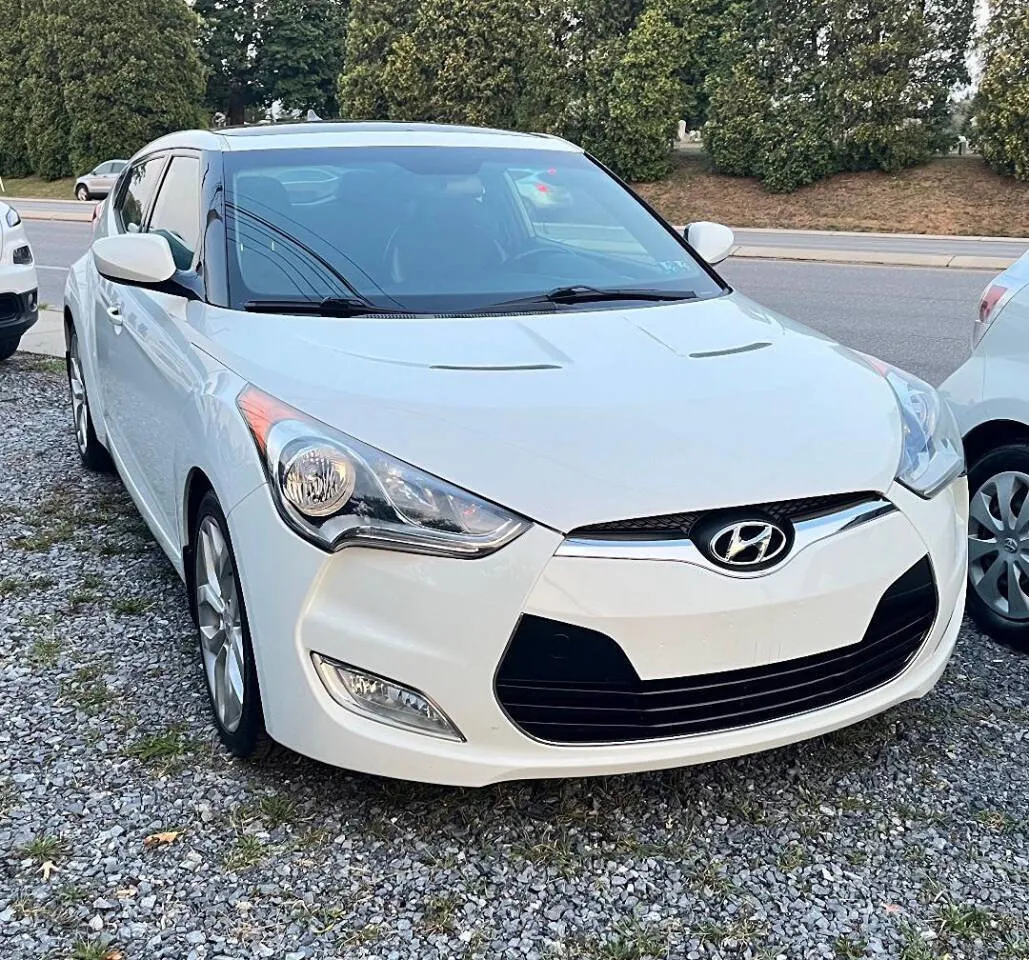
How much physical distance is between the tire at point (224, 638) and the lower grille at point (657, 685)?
0.72 m

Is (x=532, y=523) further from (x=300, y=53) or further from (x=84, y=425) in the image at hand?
(x=300, y=53)

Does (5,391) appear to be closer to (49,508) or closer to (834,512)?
(49,508)

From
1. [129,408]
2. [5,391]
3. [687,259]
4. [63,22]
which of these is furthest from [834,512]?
[63,22]

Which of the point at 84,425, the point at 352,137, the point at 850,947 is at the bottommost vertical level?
the point at 84,425

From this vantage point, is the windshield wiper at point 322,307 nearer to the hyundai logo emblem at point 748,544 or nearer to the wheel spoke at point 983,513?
the hyundai logo emblem at point 748,544

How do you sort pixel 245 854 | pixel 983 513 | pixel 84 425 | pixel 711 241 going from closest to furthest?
1. pixel 245 854
2. pixel 983 513
3. pixel 711 241
4. pixel 84 425

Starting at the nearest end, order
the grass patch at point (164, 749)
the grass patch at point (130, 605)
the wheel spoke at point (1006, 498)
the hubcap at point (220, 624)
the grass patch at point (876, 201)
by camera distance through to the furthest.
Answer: the hubcap at point (220, 624) < the grass patch at point (164, 749) < the wheel spoke at point (1006, 498) < the grass patch at point (130, 605) < the grass patch at point (876, 201)

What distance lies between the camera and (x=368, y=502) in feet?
7.82

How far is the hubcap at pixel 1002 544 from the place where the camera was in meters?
3.59

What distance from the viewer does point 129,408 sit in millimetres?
3990

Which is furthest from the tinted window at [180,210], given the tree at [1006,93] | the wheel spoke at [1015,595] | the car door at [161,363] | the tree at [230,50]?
the tree at [230,50]

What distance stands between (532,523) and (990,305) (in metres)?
2.34

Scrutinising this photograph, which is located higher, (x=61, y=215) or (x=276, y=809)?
(x=276, y=809)

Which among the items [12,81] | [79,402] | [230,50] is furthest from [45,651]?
[230,50]
